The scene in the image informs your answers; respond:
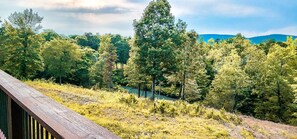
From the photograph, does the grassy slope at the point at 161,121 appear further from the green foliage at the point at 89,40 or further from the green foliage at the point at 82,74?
the green foliage at the point at 89,40

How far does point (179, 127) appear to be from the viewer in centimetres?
754

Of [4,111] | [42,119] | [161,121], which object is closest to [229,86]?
[161,121]

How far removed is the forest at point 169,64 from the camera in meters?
15.5

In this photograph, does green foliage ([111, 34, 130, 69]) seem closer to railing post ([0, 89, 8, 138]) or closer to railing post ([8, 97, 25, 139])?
railing post ([0, 89, 8, 138])

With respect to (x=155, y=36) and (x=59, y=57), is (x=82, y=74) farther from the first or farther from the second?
(x=155, y=36)

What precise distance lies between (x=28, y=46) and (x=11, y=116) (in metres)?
17.4

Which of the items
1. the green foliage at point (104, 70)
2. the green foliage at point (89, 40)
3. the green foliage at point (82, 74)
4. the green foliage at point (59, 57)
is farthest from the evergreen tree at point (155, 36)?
the green foliage at point (89, 40)

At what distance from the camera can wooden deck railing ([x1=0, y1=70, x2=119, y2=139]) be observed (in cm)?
101

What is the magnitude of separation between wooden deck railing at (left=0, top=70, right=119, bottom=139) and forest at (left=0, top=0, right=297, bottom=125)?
13.2 meters

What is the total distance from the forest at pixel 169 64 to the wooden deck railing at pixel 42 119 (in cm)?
1316

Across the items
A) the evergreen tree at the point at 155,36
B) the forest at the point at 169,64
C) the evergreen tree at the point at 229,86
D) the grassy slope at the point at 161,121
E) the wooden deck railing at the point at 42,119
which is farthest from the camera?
the evergreen tree at the point at 229,86

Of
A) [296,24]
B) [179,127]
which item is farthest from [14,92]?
[296,24]

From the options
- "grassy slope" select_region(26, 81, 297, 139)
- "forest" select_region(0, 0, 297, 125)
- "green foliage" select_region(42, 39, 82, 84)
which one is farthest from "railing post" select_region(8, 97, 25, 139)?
"green foliage" select_region(42, 39, 82, 84)

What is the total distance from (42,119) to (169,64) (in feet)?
48.7
